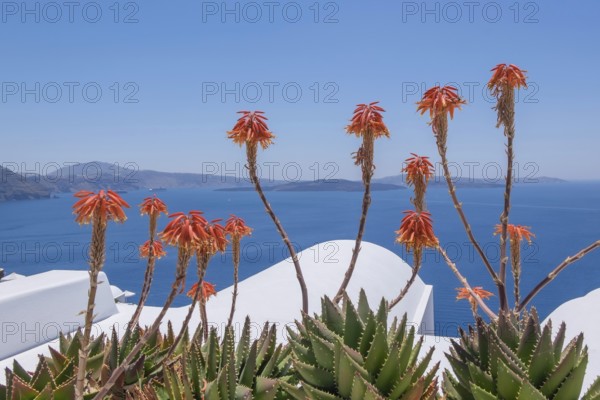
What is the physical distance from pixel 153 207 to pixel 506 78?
6.30 feet

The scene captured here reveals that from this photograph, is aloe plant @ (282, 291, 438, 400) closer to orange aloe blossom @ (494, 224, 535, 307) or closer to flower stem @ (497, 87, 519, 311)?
flower stem @ (497, 87, 519, 311)

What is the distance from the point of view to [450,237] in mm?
53094

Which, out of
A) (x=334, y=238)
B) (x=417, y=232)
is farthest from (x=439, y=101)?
(x=334, y=238)

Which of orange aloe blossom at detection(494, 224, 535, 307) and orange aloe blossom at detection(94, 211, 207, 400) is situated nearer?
orange aloe blossom at detection(94, 211, 207, 400)

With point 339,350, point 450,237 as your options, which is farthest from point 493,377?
point 450,237

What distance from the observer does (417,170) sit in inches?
119

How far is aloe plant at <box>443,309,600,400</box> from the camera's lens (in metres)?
1.64

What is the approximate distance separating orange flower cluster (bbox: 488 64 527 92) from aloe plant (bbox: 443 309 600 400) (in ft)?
4.38

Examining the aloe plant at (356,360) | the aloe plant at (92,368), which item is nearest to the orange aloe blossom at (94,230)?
the aloe plant at (92,368)

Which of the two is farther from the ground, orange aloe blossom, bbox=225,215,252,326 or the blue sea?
orange aloe blossom, bbox=225,215,252,326

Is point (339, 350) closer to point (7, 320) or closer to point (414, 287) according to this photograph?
point (7, 320)

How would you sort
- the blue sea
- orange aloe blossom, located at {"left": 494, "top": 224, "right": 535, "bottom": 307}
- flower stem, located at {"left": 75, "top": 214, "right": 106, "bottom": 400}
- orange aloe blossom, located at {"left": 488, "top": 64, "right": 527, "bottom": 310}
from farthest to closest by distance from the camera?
1. the blue sea
2. orange aloe blossom, located at {"left": 494, "top": 224, "right": 535, "bottom": 307}
3. orange aloe blossom, located at {"left": 488, "top": 64, "right": 527, "bottom": 310}
4. flower stem, located at {"left": 75, "top": 214, "right": 106, "bottom": 400}

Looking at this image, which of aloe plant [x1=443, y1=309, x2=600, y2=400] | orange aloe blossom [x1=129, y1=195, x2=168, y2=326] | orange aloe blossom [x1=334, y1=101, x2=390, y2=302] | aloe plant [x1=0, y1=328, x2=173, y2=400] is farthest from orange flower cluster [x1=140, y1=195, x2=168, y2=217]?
aloe plant [x1=443, y1=309, x2=600, y2=400]

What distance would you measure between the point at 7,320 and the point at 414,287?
7.51 m
